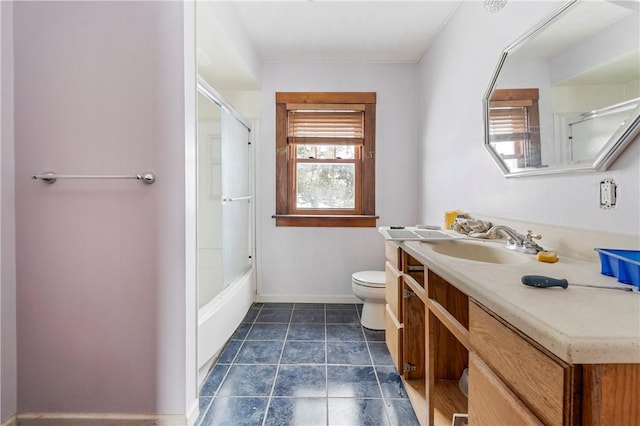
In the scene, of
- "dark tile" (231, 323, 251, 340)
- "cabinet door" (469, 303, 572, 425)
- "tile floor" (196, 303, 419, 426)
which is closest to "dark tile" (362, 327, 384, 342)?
"tile floor" (196, 303, 419, 426)

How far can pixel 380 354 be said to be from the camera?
2.03 metres

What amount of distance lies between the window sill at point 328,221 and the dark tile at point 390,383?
1402mm

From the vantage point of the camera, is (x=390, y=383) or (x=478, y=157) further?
(x=478, y=157)

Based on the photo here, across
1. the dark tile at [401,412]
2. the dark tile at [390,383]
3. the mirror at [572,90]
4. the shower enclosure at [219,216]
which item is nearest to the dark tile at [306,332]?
the shower enclosure at [219,216]

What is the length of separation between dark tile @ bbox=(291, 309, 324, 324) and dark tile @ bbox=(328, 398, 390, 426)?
98 centimetres

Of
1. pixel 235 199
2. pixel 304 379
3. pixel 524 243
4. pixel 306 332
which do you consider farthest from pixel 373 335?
pixel 235 199

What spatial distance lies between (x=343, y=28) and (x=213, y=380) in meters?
2.64

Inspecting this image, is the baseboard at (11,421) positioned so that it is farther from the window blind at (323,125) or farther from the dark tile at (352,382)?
the window blind at (323,125)

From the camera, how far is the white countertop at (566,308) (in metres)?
0.48

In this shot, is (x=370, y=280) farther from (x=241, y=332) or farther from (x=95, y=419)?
(x=95, y=419)

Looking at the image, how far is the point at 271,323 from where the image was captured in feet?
8.27

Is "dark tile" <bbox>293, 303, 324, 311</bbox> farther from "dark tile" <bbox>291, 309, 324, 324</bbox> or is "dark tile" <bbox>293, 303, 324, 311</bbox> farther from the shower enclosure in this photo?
the shower enclosure

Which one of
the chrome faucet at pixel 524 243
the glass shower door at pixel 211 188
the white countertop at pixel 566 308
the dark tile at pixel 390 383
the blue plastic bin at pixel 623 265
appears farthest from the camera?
the glass shower door at pixel 211 188

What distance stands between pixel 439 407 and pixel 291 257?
1.85 m
